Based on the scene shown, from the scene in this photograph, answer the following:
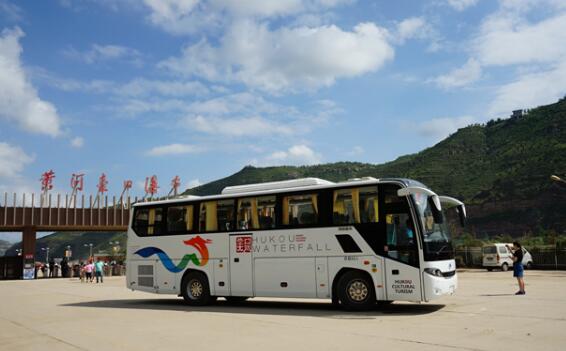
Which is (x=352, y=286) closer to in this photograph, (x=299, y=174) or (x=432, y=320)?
(x=432, y=320)

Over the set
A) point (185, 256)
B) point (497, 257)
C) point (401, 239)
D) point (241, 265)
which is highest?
point (401, 239)

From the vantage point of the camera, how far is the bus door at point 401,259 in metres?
13.2

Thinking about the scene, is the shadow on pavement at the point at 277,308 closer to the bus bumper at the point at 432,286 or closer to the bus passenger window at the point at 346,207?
the bus bumper at the point at 432,286

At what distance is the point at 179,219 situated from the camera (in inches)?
697

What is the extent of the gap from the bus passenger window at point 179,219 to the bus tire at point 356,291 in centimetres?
550

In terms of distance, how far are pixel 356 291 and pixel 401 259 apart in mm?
1508

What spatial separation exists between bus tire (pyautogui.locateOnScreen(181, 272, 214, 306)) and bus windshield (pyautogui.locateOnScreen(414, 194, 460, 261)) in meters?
7.12

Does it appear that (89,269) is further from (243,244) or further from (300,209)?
(300,209)

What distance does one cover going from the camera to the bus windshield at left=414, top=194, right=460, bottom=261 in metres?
13.2

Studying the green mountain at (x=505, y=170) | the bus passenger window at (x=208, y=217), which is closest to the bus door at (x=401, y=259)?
the bus passenger window at (x=208, y=217)

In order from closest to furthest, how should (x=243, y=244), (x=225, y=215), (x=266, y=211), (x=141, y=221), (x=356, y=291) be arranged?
(x=356, y=291) → (x=266, y=211) → (x=243, y=244) → (x=225, y=215) → (x=141, y=221)

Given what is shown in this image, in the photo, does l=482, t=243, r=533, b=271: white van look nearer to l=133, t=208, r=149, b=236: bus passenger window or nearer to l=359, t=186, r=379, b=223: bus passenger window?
l=359, t=186, r=379, b=223: bus passenger window

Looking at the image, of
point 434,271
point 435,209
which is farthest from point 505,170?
point 434,271

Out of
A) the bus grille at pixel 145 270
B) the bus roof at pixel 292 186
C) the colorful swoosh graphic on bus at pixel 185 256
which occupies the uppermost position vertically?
the bus roof at pixel 292 186
